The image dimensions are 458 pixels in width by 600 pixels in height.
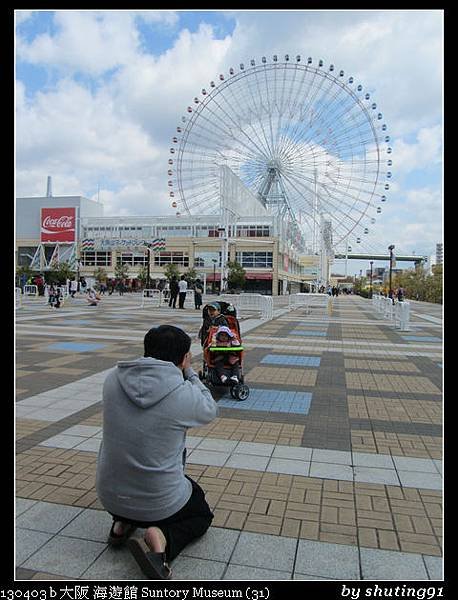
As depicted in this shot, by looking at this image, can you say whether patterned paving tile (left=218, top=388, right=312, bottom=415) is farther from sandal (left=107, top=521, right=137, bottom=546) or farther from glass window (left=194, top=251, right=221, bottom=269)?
glass window (left=194, top=251, right=221, bottom=269)

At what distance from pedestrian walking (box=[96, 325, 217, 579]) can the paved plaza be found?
20cm

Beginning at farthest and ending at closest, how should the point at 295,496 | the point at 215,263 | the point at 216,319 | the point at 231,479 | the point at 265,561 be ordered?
the point at 215,263 < the point at 216,319 < the point at 231,479 < the point at 295,496 < the point at 265,561

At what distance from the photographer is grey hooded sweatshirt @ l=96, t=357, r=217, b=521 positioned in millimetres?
2756

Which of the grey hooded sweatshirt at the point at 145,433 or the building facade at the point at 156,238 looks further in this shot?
the building facade at the point at 156,238

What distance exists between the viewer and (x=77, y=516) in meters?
3.47

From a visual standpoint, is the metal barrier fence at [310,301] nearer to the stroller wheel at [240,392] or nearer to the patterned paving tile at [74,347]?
the patterned paving tile at [74,347]

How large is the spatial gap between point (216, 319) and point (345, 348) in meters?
6.26

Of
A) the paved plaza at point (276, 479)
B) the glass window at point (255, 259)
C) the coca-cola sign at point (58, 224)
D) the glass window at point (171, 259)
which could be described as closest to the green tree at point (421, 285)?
the glass window at point (255, 259)

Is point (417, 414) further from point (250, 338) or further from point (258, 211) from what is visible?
point (258, 211)

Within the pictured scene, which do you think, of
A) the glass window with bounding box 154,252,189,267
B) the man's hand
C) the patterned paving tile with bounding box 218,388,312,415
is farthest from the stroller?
the glass window with bounding box 154,252,189,267

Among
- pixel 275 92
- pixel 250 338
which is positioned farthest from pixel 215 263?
pixel 250 338

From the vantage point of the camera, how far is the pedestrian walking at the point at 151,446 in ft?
9.02

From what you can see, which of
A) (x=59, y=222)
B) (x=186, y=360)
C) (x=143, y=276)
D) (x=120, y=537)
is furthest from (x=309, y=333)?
(x=59, y=222)
